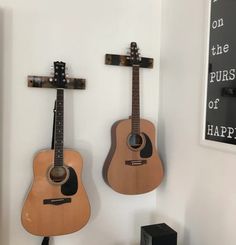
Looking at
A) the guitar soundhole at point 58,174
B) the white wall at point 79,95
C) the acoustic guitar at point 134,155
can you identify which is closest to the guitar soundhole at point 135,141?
the acoustic guitar at point 134,155

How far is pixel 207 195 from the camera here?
64.6 inches

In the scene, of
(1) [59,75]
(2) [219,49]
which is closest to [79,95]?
(1) [59,75]

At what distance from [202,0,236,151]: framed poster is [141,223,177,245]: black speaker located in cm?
→ 54

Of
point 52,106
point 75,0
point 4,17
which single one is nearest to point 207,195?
point 52,106

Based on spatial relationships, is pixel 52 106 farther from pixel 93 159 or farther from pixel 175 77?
Answer: pixel 175 77

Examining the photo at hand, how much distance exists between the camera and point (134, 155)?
1901 mm

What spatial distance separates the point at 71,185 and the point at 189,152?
0.73 meters

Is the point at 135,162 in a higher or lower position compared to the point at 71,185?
higher

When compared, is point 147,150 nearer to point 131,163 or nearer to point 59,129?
point 131,163

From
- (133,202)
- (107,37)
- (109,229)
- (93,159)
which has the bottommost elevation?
(109,229)

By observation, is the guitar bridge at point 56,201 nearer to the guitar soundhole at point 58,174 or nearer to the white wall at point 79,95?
the guitar soundhole at point 58,174

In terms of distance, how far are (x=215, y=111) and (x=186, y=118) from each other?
28 cm

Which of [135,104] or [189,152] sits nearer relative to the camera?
[189,152]

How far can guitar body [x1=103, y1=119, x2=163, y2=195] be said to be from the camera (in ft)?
6.14
